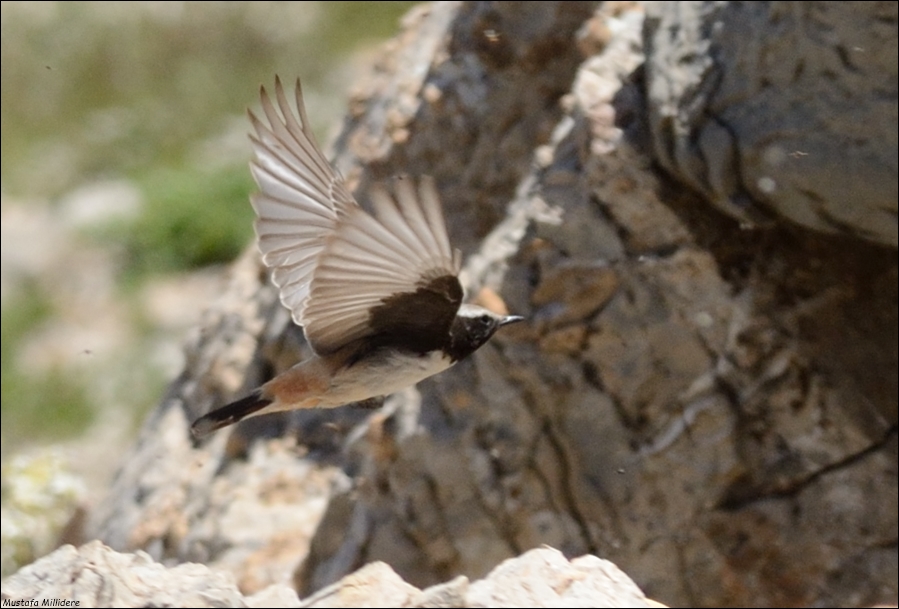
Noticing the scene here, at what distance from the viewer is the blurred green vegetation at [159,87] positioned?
402 inches

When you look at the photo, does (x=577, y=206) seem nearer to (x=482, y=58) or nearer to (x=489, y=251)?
(x=489, y=251)

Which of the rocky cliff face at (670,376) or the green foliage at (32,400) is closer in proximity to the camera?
the rocky cliff face at (670,376)

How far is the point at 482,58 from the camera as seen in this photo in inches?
228

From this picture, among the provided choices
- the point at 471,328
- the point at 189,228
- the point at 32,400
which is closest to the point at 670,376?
the point at 471,328

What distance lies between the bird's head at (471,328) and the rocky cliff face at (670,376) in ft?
3.59

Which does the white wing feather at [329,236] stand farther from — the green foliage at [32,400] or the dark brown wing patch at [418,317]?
the green foliage at [32,400]

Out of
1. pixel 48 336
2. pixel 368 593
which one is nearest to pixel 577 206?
pixel 368 593

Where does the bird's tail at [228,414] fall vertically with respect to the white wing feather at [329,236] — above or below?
below

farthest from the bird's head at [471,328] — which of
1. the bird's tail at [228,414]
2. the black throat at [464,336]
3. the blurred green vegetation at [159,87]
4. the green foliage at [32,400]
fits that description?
the blurred green vegetation at [159,87]

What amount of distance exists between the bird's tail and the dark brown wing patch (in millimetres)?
402

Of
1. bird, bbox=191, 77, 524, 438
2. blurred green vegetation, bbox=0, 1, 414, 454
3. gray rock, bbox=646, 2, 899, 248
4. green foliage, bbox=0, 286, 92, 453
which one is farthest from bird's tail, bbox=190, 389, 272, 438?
blurred green vegetation, bbox=0, 1, 414, 454

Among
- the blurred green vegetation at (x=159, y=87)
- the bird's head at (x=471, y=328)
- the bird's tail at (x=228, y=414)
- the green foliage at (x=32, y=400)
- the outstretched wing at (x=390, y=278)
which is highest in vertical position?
the outstretched wing at (x=390, y=278)

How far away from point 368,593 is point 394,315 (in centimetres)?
99

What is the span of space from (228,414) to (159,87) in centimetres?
801
